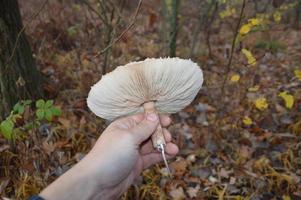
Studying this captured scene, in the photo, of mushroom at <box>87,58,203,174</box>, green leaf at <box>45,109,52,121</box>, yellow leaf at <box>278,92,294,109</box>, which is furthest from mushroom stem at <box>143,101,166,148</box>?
yellow leaf at <box>278,92,294,109</box>

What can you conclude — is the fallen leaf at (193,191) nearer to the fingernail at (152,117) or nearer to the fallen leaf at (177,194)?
the fallen leaf at (177,194)

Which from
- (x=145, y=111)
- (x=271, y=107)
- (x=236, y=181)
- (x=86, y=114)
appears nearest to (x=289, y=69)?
(x=271, y=107)

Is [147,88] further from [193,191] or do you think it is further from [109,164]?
[193,191]

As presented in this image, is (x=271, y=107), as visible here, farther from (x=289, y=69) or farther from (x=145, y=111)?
(x=145, y=111)

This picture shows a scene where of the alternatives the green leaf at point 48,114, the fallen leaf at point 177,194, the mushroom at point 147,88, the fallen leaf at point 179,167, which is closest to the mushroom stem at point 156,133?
the mushroom at point 147,88

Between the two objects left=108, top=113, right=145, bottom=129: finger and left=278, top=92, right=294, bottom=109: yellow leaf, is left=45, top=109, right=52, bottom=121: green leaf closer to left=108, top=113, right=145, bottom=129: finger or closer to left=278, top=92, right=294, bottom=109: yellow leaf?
left=108, top=113, right=145, bottom=129: finger
